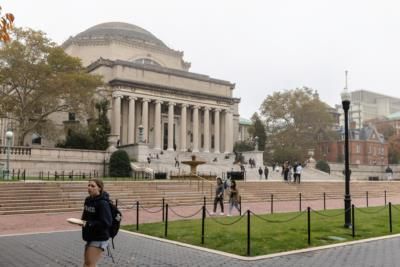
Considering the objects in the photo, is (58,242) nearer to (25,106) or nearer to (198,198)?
(198,198)

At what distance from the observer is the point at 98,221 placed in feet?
22.7

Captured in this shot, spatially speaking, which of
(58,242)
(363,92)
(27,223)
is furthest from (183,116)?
(363,92)

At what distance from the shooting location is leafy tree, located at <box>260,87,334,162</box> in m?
80.6

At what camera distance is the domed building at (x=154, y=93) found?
221 feet

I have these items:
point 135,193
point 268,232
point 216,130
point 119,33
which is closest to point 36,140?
point 119,33

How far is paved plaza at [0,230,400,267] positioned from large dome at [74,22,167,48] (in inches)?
2721

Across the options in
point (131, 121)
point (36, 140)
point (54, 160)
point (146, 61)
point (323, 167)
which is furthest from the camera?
point (146, 61)

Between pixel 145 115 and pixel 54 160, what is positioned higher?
pixel 145 115

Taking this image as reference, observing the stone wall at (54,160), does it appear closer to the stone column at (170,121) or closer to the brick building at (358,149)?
the stone column at (170,121)

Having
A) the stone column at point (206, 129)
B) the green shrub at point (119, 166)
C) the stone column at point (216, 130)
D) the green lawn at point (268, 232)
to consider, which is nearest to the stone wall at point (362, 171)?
the stone column at point (216, 130)

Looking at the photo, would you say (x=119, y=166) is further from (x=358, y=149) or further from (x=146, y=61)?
(x=358, y=149)

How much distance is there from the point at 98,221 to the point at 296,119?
255ft

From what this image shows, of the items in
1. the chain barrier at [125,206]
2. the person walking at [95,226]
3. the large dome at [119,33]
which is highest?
the large dome at [119,33]

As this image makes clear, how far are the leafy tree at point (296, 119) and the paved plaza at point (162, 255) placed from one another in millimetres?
67614
